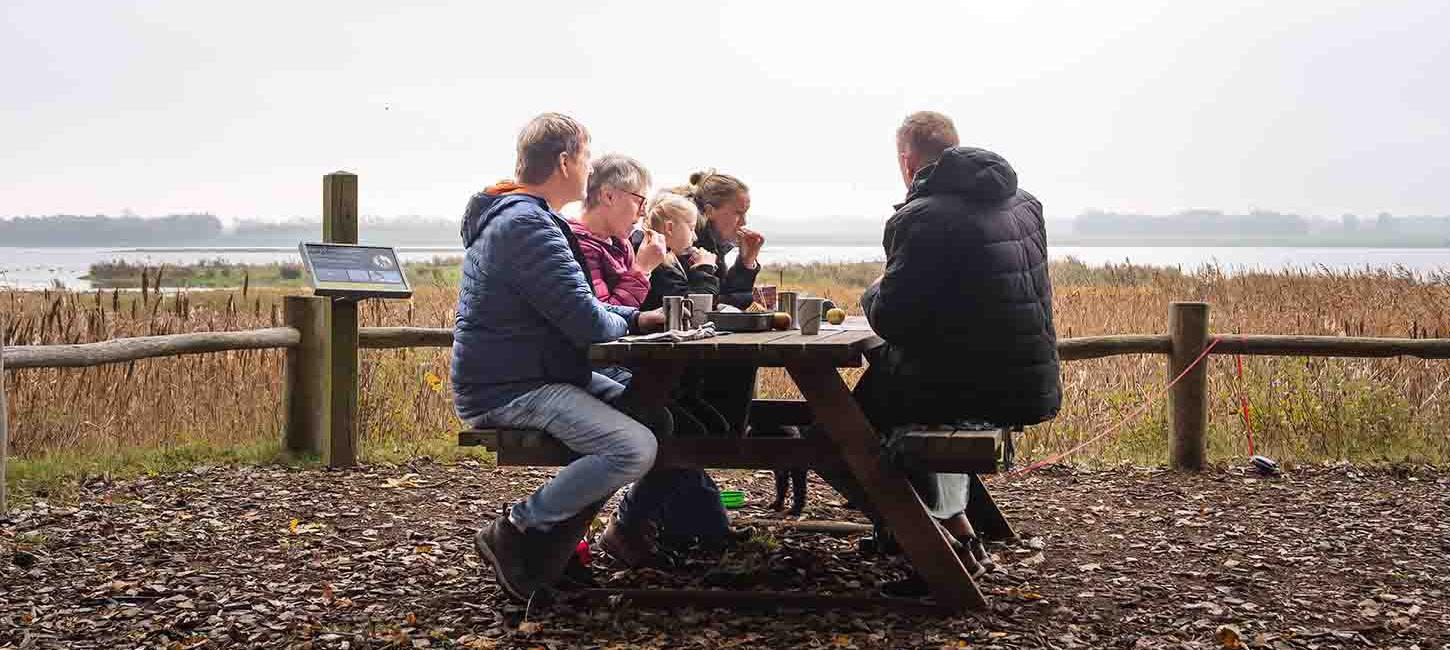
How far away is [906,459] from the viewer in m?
4.06

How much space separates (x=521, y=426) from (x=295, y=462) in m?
3.35

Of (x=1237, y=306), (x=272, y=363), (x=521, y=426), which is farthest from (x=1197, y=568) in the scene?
(x=1237, y=306)

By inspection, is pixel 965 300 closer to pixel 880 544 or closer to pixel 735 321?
pixel 735 321

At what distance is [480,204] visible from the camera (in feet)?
13.5

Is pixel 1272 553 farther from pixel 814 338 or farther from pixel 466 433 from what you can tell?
pixel 466 433

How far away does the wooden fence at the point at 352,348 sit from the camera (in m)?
6.90

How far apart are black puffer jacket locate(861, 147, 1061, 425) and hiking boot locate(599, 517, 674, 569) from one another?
108 centimetres

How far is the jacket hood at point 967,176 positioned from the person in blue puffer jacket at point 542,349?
3.06 feet

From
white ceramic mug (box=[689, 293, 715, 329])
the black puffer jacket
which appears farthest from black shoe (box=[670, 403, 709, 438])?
the black puffer jacket

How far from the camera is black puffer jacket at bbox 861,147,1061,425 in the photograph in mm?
4121

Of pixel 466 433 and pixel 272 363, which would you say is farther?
pixel 272 363

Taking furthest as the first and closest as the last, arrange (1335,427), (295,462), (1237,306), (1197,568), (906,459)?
(1237,306), (1335,427), (295,462), (1197,568), (906,459)

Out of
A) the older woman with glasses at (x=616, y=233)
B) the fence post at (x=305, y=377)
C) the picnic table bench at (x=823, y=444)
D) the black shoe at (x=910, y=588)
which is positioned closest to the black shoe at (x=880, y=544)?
the black shoe at (x=910, y=588)

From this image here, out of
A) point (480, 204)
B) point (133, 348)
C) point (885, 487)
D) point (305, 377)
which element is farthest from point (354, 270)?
point (885, 487)
